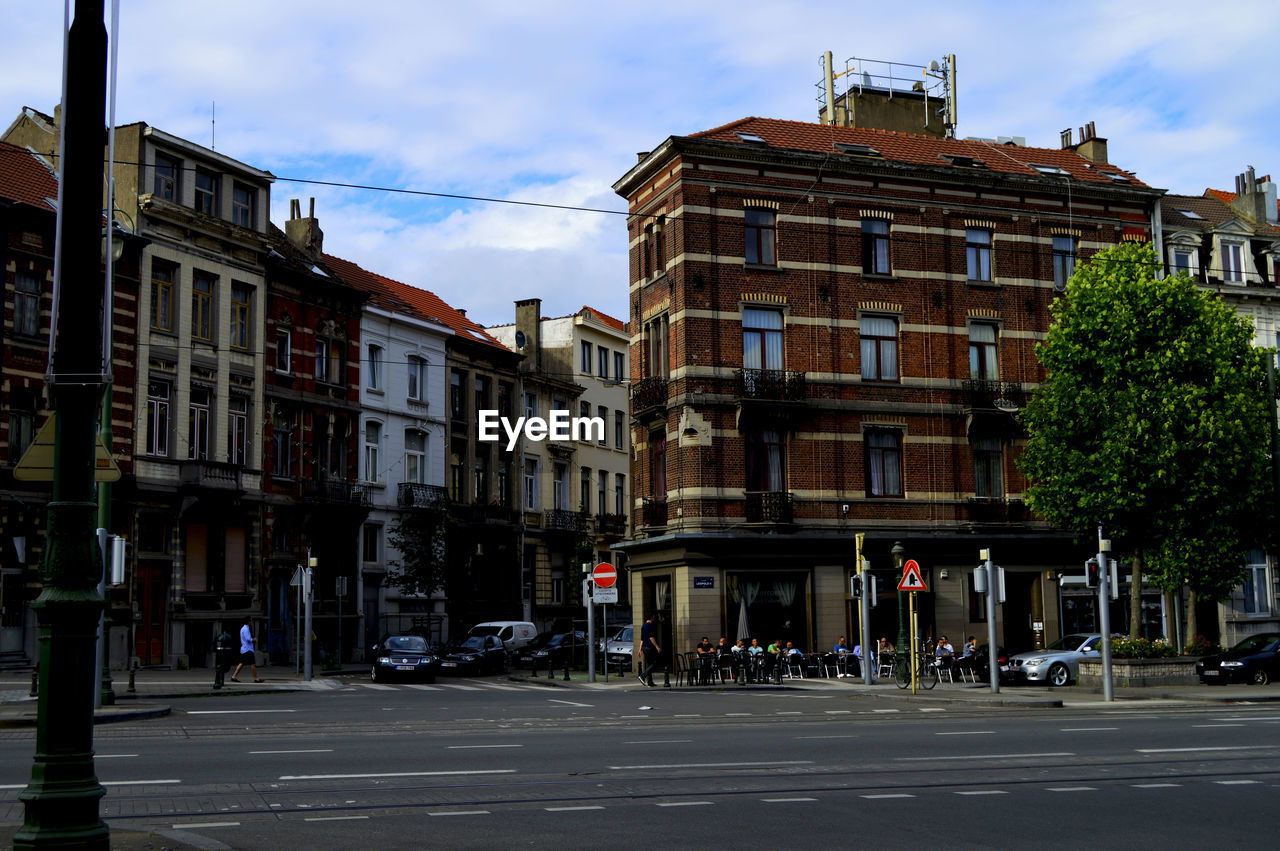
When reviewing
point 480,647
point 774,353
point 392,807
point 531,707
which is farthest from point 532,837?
point 480,647

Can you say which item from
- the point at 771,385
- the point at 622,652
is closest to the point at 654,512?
the point at 771,385

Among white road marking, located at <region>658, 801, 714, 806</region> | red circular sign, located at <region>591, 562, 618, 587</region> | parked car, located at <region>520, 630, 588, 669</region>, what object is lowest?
parked car, located at <region>520, 630, 588, 669</region>

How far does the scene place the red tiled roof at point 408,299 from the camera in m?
55.1

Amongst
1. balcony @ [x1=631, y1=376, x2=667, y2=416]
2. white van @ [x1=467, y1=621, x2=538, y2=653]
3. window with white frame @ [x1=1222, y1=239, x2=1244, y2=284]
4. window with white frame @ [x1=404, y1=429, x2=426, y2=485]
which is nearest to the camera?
balcony @ [x1=631, y1=376, x2=667, y2=416]

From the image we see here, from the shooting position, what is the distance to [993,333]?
42844mm

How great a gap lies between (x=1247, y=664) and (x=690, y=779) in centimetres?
2570

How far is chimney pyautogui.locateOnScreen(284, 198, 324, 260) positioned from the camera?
53312 mm

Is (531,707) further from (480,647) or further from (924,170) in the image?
(924,170)

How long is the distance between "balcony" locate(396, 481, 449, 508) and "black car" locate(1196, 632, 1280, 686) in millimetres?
29149

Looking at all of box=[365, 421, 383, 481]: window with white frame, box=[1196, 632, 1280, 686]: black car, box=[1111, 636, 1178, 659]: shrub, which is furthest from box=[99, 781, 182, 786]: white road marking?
box=[365, 421, 383, 481]: window with white frame

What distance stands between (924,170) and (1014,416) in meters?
8.15

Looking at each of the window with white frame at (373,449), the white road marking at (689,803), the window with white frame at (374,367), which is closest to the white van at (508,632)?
the window with white frame at (373,449)

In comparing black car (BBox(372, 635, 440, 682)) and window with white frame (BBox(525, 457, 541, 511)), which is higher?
window with white frame (BBox(525, 457, 541, 511))

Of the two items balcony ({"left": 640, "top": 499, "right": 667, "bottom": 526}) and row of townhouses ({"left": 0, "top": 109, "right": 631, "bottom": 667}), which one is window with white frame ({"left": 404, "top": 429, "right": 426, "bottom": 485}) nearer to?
row of townhouses ({"left": 0, "top": 109, "right": 631, "bottom": 667})
